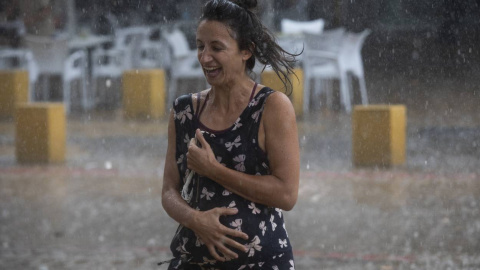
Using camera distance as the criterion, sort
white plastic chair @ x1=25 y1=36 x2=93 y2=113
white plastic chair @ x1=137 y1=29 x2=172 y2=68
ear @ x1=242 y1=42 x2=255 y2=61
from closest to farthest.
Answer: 1. ear @ x1=242 y1=42 x2=255 y2=61
2. white plastic chair @ x1=25 y1=36 x2=93 y2=113
3. white plastic chair @ x1=137 y1=29 x2=172 y2=68

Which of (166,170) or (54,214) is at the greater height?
(166,170)

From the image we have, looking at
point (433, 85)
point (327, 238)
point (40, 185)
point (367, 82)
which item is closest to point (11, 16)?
point (367, 82)

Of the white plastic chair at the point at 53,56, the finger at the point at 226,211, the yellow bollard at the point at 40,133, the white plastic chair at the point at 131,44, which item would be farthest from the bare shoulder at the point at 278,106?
the white plastic chair at the point at 131,44

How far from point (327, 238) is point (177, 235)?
361cm

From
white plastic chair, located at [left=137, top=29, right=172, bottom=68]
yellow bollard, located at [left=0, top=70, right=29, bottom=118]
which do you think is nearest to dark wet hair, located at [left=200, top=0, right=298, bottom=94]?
yellow bollard, located at [left=0, top=70, right=29, bottom=118]

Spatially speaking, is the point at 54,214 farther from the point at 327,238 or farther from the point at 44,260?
the point at 327,238

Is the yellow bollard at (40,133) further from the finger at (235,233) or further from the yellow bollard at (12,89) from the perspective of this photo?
the finger at (235,233)

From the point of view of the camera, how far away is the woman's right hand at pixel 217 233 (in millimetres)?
2436

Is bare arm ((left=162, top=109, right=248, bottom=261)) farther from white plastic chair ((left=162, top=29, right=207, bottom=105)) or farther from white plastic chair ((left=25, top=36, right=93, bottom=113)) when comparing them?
white plastic chair ((left=25, top=36, right=93, bottom=113))

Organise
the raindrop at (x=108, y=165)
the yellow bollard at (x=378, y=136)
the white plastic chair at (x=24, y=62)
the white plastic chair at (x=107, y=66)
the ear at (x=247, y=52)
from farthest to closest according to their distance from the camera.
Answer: the white plastic chair at (x=107, y=66)
the white plastic chair at (x=24, y=62)
the raindrop at (x=108, y=165)
the yellow bollard at (x=378, y=136)
the ear at (x=247, y=52)

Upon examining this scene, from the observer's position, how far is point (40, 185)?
827cm

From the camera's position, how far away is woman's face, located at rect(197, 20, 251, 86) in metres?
2.50

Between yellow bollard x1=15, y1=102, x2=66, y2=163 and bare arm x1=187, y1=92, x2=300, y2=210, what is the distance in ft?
24.6

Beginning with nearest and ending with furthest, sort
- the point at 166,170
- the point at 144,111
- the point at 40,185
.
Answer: the point at 166,170
the point at 40,185
the point at 144,111
